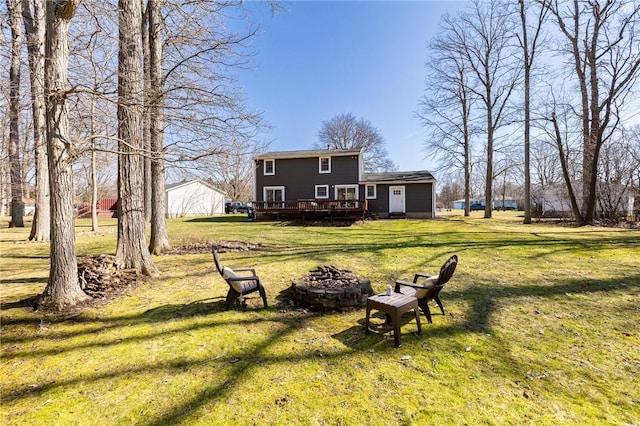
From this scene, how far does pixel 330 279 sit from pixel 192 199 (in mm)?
32277

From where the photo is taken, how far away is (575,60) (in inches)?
648

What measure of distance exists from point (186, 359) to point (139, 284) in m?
3.02

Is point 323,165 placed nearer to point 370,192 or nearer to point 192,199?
point 370,192

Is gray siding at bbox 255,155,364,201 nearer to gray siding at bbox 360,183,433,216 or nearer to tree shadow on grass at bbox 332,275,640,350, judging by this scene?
gray siding at bbox 360,183,433,216

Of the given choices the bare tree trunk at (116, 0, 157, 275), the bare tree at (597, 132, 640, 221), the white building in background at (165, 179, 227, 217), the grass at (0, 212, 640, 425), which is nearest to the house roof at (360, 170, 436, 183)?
the bare tree at (597, 132, 640, 221)

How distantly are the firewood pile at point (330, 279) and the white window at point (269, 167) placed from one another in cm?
1865

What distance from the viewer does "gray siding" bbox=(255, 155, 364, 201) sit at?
2203 centimetres

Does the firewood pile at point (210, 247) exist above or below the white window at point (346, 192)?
below

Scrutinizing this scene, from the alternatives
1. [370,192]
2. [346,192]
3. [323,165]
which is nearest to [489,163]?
[370,192]

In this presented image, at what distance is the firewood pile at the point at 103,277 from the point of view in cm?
466

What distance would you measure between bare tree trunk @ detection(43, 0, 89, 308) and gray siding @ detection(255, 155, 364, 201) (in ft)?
→ 59.4

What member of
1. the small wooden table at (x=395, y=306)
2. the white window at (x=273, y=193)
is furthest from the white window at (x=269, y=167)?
the small wooden table at (x=395, y=306)

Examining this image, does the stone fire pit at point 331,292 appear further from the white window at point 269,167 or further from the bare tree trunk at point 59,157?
the white window at point 269,167

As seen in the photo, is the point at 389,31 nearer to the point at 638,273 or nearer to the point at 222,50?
the point at 222,50
